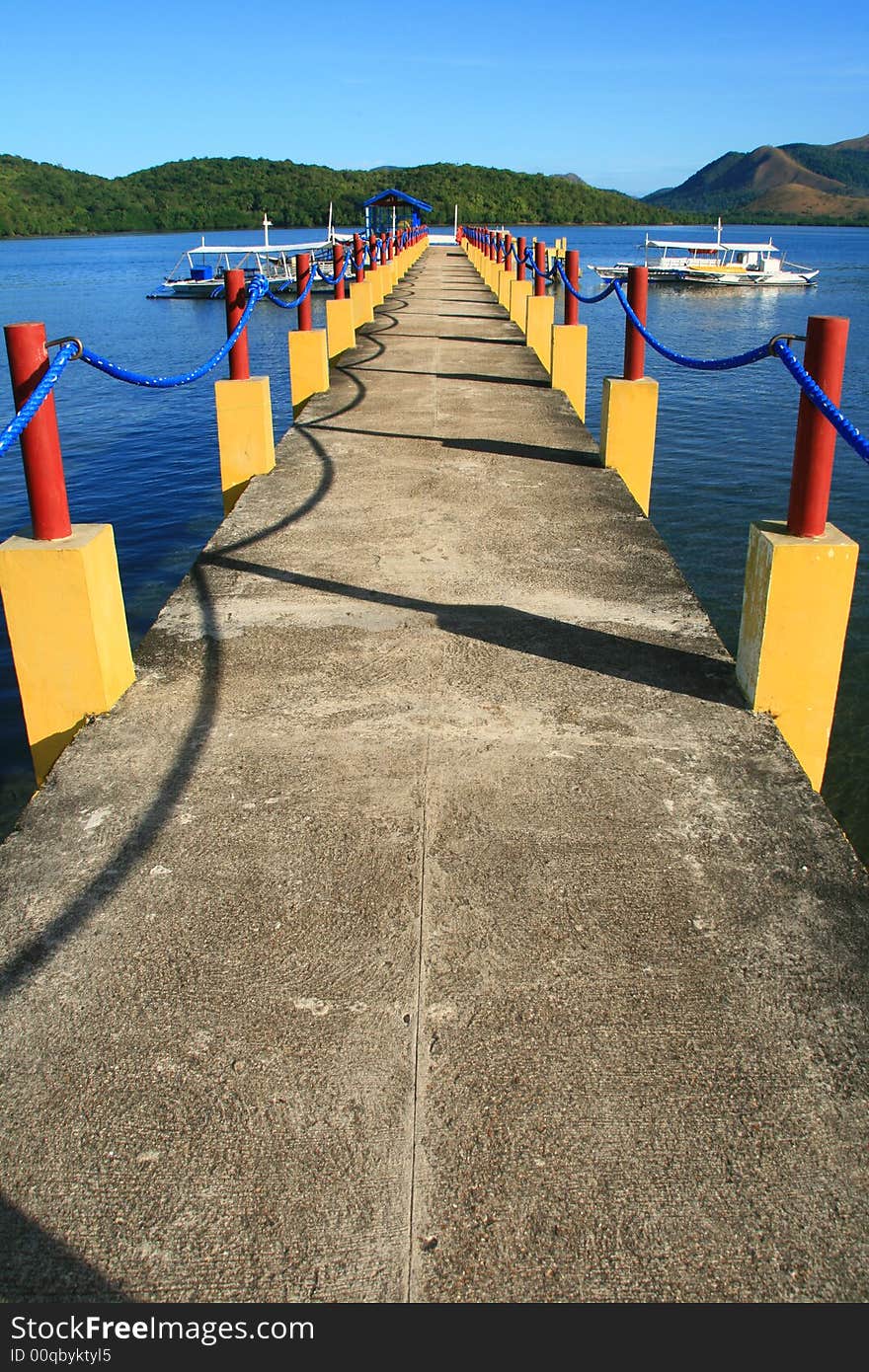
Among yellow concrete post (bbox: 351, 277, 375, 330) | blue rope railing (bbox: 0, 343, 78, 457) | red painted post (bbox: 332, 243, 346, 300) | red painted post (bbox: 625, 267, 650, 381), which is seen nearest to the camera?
blue rope railing (bbox: 0, 343, 78, 457)

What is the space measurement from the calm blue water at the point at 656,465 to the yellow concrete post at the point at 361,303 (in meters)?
3.85

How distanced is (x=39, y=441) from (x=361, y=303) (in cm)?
1360

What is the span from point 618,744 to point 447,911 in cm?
113

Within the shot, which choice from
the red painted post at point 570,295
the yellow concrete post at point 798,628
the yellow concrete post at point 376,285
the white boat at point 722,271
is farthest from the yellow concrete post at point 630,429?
the white boat at point 722,271

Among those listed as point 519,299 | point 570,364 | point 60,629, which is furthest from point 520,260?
point 60,629

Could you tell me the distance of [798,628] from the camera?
396 cm

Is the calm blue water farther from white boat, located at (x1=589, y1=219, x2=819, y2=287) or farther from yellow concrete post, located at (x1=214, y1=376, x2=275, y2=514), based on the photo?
white boat, located at (x1=589, y1=219, x2=819, y2=287)

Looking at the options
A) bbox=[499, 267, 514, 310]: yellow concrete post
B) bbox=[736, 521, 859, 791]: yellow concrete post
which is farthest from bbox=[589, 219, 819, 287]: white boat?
bbox=[736, 521, 859, 791]: yellow concrete post

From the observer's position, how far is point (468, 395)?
10523 mm

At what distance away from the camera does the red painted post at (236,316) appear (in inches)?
286

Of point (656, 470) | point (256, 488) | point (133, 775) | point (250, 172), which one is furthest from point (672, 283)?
point (250, 172)

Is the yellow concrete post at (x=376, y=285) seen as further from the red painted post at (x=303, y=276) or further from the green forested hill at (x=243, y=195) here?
the green forested hill at (x=243, y=195)

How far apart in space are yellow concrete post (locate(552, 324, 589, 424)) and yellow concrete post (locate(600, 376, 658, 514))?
321 centimetres

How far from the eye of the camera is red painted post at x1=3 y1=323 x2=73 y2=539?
395 cm
